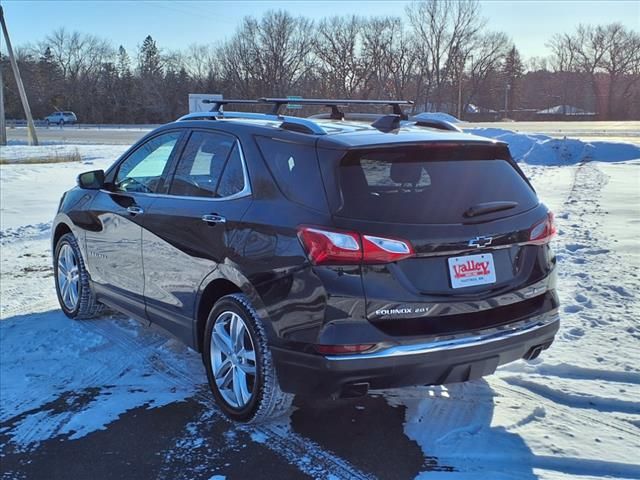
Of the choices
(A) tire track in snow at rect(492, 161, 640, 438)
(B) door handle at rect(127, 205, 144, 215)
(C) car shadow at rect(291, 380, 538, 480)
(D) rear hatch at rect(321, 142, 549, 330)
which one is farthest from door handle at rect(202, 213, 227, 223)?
(A) tire track in snow at rect(492, 161, 640, 438)

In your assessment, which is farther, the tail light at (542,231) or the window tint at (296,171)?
the tail light at (542,231)

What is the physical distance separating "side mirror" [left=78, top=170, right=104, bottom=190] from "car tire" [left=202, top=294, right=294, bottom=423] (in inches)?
80.3

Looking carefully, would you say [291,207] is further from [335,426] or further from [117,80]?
[117,80]

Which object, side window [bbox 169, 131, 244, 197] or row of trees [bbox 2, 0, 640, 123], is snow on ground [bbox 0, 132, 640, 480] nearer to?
side window [bbox 169, 131, 244, 197]

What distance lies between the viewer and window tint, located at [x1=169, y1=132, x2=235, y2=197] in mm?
3824

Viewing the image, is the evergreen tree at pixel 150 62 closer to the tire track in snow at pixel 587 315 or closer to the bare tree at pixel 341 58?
the bare tree at pixel 341 58

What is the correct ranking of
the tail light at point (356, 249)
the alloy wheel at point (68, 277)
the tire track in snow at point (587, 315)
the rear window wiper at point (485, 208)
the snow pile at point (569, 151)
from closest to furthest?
the tail light at point (356, 249) → the rear window wiper at point (485, 208) → the tire track in snow at point (587, 315) → the alloy wheel at point (68, 277) → the snow pile at point (569, 151)

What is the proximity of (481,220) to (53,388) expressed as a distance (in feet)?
9.72

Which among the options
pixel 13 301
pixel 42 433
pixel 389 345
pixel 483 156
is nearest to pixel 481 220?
pixel 483 156

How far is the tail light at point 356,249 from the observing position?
2.90 meters

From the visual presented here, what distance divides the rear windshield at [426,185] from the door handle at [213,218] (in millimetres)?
849

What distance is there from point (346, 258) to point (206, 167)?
1.48m

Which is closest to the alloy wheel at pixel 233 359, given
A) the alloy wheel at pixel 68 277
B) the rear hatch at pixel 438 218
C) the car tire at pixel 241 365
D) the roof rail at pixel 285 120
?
the car tire at pixel 241 365

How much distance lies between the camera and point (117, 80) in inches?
3164
